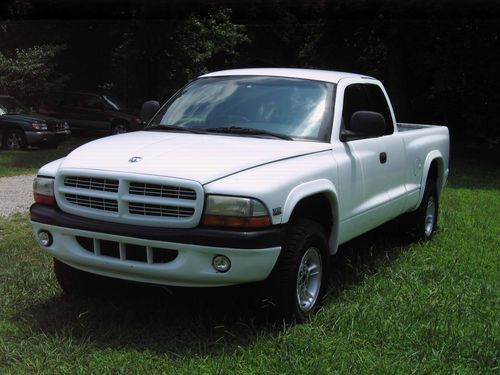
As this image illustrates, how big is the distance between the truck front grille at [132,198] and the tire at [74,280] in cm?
65

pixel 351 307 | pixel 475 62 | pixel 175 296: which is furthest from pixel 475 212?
pixel 475 62

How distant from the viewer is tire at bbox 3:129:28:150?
55.2ft

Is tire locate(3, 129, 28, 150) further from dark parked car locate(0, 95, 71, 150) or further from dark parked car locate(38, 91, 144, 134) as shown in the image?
dark parked car locate(38, 91, 144, 134)

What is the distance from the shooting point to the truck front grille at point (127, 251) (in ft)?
12.5

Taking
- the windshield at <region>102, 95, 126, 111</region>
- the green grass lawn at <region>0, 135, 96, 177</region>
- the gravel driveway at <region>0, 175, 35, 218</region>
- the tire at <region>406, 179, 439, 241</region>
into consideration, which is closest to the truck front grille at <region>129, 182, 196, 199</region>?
the tire at <region>406, 179, 439, 241</region>

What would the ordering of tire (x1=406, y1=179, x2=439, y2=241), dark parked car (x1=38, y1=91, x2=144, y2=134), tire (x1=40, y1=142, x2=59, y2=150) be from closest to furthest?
tire (x1=406, y1=179, x2=439, y2=241) → tire (x1=40, y1=142, x2=59, y2=150) → dark parked car (x1=38, y1=91, x2=144, y2=134)

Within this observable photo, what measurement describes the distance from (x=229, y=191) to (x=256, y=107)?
4.91 feet

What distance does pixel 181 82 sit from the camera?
21.6 metres

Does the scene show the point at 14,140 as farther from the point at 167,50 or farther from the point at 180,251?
the point at 180,251

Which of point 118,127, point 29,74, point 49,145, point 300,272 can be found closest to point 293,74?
point 300,272

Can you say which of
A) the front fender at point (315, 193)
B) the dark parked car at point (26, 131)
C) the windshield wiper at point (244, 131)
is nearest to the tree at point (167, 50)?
the dark parked car at point (26, 131)

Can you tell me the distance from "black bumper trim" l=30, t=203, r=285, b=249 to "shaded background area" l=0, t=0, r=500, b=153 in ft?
46.1

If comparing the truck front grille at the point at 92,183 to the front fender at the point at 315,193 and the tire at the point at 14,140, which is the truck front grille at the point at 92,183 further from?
the tire at the point at 14,140

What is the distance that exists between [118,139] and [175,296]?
50.0 inches
